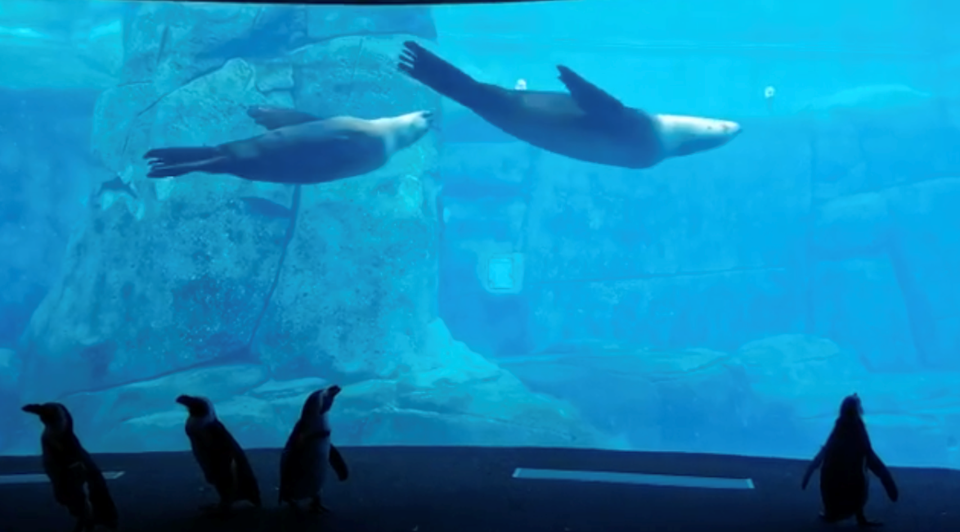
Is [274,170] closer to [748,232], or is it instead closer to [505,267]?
[505,267]

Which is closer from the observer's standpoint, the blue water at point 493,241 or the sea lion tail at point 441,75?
the sea lion tail at point 441,75

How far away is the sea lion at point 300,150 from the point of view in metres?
7.04

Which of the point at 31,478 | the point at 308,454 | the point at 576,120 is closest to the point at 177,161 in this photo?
the point at 31,478

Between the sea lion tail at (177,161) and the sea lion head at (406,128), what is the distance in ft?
8.56

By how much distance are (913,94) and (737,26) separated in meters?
5.82

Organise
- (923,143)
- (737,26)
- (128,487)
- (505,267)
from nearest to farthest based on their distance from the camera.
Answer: (128,487) → (505,267) → (923,143) → (737,26)

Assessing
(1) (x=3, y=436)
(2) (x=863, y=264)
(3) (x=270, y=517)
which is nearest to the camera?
(3) (x=270, y=517)

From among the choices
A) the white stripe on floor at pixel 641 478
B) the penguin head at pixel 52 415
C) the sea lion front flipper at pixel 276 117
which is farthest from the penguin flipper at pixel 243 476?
the sea lion front flipper at pixel 276 117

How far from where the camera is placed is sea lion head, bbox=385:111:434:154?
909 cm

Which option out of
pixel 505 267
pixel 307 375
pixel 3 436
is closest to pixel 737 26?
pixel 505 267

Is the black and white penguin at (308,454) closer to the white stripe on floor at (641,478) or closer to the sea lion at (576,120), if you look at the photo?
the white stripe on floor at (641,478)

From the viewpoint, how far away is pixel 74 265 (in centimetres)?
1171

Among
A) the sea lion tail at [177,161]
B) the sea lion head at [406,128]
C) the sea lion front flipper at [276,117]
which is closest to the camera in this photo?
the sea lion tail at [177,161]

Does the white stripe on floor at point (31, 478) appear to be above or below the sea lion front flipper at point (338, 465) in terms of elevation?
below
